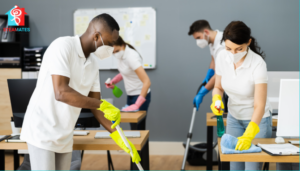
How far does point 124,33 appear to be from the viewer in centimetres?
374

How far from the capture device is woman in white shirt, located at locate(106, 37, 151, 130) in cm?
260

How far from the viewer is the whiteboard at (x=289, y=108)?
4.48 ft

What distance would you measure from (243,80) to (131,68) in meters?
1.31

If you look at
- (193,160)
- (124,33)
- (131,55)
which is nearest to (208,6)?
(124,33)

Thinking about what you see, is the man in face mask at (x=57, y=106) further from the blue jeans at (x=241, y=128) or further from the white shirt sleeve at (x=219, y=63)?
the white shirt sleeve at (x=219, y=63)

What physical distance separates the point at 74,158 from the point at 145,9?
2263 mm

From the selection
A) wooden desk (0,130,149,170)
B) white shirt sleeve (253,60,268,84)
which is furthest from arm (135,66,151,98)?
white shirt sleeve (253,60,268,84)

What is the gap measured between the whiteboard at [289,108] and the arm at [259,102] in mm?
127

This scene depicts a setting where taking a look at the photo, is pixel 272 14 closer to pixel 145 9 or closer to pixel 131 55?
pixel 145 9

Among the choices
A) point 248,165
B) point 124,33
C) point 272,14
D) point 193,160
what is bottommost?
point 193,160

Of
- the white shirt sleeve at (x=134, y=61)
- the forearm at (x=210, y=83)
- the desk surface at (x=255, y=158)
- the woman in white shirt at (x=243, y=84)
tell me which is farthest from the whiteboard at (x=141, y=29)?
the desk surface at (x=255, y=158)

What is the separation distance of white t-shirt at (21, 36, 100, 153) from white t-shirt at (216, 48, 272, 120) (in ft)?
3.06

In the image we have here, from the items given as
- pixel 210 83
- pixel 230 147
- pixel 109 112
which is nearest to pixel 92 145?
pixel 109 112

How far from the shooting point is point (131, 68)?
106 inches
